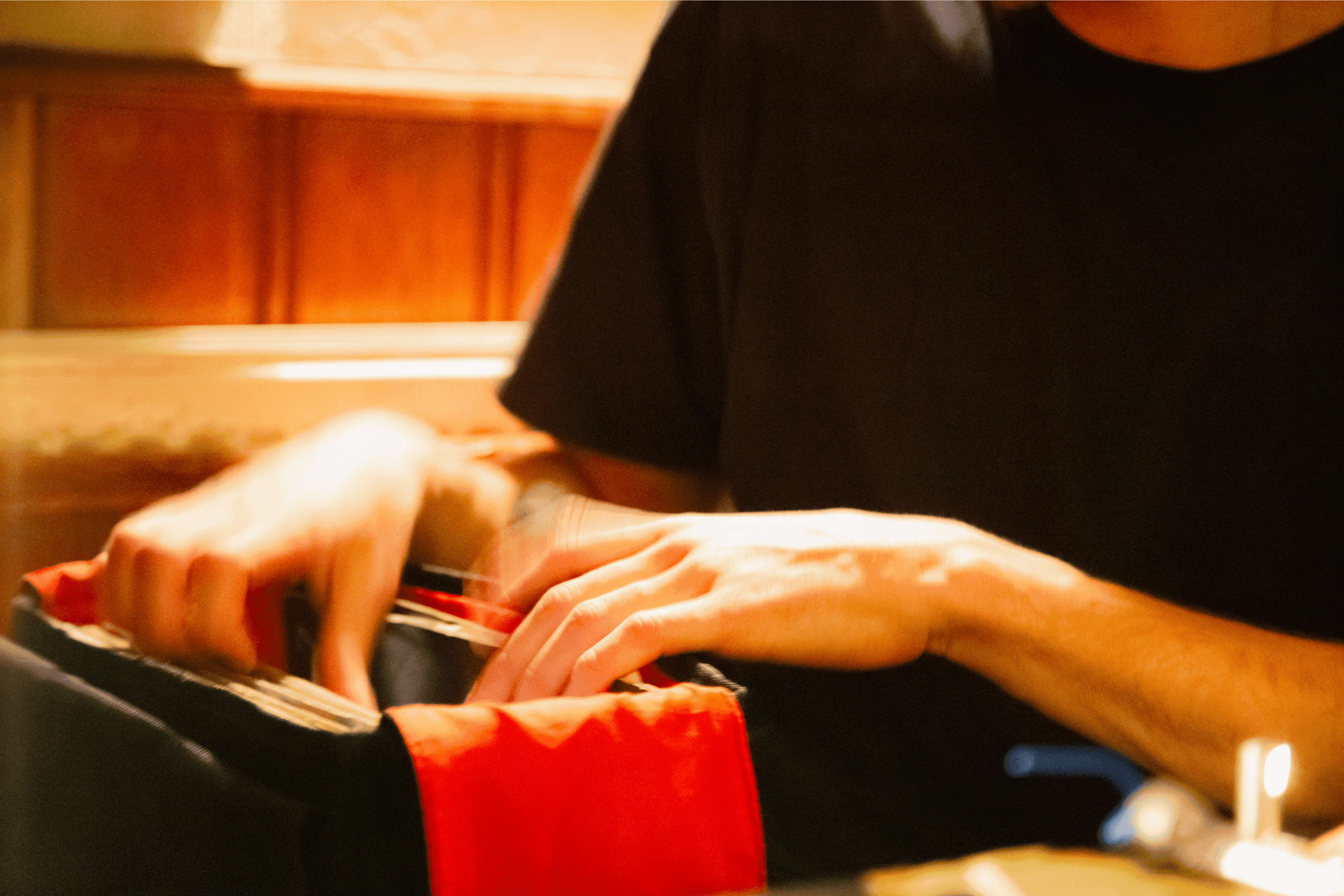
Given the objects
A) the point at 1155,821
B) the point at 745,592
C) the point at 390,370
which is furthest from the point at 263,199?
the point at 1155,821

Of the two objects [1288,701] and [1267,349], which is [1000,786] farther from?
[1267,349]

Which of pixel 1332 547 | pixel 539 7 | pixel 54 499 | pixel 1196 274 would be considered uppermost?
pixel 539 7

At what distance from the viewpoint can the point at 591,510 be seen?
1.56 feet


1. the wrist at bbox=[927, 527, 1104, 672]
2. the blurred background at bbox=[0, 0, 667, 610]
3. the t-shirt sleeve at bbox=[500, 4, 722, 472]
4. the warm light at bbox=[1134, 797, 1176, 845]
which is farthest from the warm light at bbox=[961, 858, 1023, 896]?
the blurred background at bbox=[0, 0, 667, 610]

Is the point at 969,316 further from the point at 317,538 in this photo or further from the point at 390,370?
the point at 390,370

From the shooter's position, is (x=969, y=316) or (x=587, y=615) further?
(x=969, y=316)

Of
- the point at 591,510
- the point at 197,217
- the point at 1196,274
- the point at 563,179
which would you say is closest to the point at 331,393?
the point at 197,217

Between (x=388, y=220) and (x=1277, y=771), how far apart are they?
2.76 feet

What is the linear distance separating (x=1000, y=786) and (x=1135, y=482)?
0.17 metres

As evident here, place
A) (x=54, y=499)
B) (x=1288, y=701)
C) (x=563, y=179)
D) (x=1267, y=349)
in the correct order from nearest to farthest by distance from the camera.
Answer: (x=1288, y=701) < (x=1267, y=349) < (x=54, y=499) < (x=563, y=179)

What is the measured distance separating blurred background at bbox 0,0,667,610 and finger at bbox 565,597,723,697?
515mm

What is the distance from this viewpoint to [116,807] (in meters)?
0.30

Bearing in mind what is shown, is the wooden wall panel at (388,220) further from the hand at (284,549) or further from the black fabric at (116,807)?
the black fabric at (116,807)

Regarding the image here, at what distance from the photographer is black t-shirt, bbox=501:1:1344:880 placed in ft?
1.60
